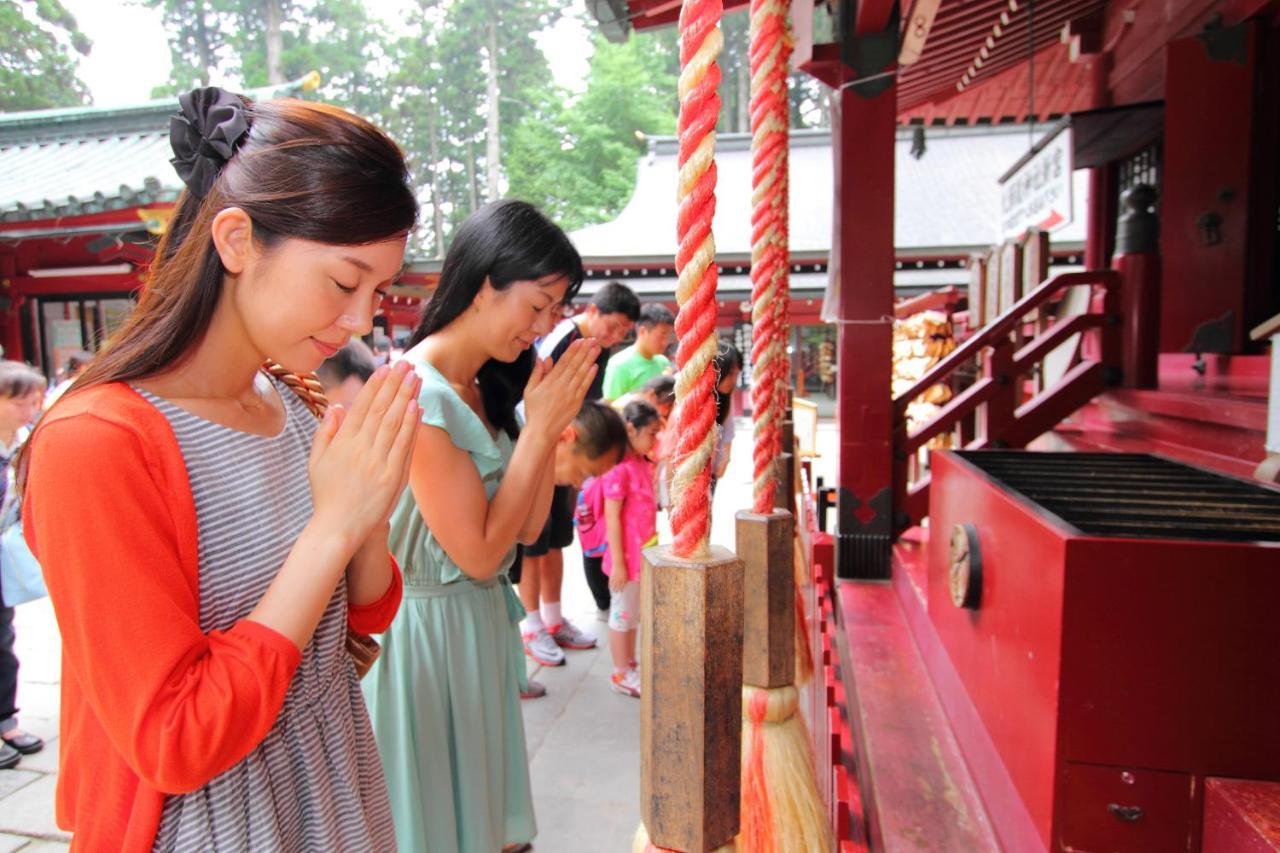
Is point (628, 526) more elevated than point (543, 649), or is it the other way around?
point (628, 526)

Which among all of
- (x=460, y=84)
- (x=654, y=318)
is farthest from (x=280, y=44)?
(x=654, y=318)

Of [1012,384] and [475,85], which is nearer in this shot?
[1012,384]

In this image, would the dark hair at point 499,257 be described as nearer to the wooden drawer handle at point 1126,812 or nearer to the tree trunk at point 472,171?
the wooden drawer handle at point 1126,812

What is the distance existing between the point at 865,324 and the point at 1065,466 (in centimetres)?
187

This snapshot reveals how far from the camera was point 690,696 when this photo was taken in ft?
2.72

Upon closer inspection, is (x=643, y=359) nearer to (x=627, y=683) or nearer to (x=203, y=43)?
(x=627, y=683)

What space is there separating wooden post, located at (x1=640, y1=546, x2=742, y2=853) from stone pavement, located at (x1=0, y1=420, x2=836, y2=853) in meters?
1.80

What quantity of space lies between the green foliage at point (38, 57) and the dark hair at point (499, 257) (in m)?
25.0

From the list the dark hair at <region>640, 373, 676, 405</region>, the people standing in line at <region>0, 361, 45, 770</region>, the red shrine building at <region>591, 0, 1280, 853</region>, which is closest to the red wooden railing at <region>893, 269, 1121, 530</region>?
the red shrine building at <region>591, 0, 1280, 853</region>

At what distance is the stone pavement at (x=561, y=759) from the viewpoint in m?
2.51

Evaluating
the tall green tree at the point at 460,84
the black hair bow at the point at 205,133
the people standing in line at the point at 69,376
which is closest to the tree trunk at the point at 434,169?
the tall green tree at the point at 460,84

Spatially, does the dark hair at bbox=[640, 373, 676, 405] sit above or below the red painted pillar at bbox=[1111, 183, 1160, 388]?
below

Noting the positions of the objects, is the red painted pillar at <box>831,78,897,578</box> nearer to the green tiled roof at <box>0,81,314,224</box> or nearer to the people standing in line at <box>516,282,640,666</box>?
the people standing in line at <box>516,282,640,666</box>

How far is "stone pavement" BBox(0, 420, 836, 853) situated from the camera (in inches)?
98.9
